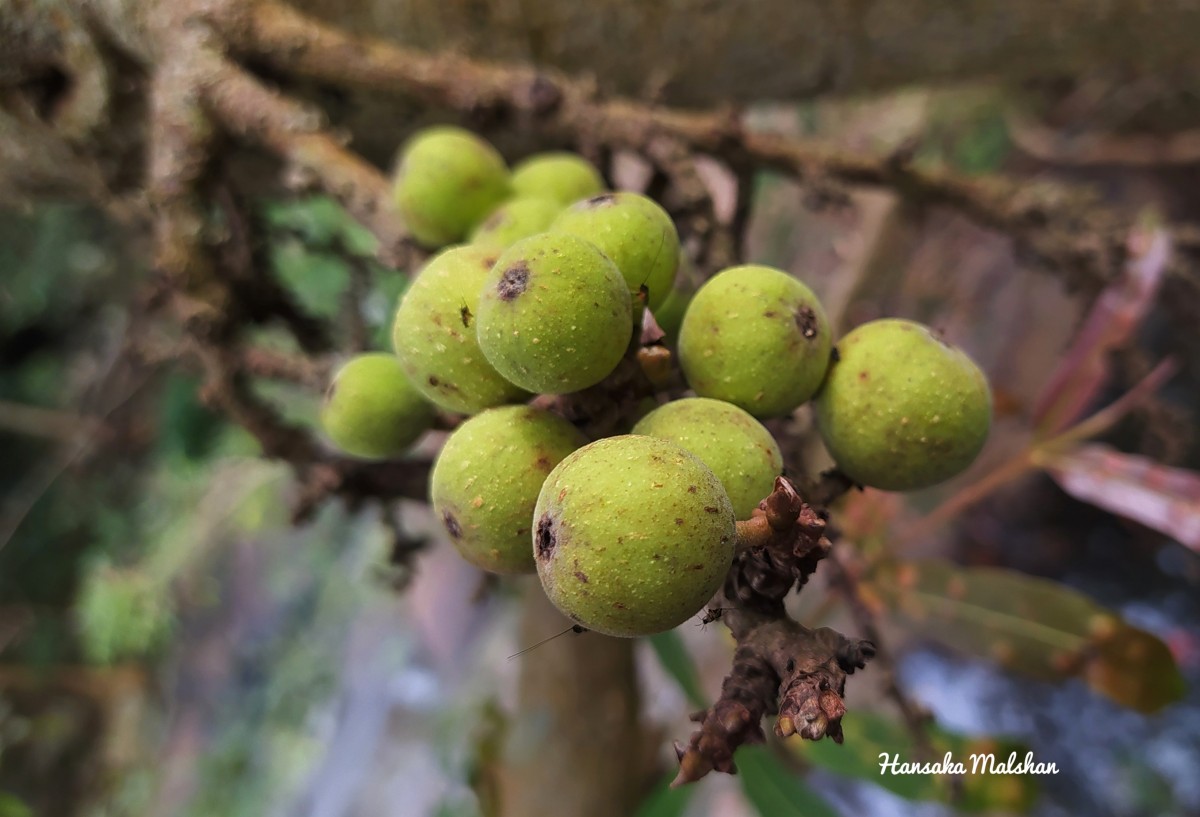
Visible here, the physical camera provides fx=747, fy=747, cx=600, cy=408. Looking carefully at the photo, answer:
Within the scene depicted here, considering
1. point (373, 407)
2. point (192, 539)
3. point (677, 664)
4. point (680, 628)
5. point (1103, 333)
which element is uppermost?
point (373, 407)

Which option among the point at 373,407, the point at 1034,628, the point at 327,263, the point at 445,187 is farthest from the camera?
the point at 327,263

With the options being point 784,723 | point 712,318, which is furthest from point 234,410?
point 784,723

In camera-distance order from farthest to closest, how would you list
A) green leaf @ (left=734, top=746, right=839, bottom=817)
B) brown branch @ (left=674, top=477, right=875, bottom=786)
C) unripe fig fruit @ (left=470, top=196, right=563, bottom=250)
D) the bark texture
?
1. the bark texture
2. green leaf @ (left=734, top=746, right=839, bottom=817)
3. unripe fig fruit @ (left=470, top=196, right=563, bottom=250)
4. brown branch @ (left=674, top=477, right=875, bottom=786)

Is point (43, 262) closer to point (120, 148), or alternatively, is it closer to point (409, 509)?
point (409, 509)

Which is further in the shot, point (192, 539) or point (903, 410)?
point (192, 539)

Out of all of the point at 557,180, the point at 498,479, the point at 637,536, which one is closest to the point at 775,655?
the point at 637,536

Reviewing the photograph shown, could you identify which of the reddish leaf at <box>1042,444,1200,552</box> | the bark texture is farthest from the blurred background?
the bark texture

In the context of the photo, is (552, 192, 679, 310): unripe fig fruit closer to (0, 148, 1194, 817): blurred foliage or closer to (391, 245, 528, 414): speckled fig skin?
(391, 245, 528, 414): speckled fig skin

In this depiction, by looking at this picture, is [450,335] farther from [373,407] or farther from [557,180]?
[557,180]
